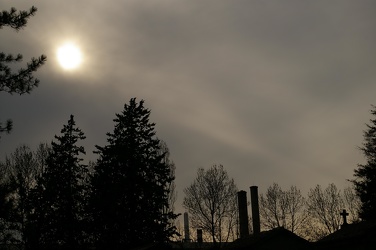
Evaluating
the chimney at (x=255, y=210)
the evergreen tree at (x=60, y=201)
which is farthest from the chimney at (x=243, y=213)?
the evergreen tree at (x=60, y=201)

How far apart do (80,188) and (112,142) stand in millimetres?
4893

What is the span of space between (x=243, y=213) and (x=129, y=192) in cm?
1418

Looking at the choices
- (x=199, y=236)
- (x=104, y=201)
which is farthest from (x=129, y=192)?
(x=199, y=236)

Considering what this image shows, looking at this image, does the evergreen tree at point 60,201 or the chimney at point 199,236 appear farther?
the chimney at point 199,236

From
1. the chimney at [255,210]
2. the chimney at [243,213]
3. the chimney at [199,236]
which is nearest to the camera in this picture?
the chimney at [243,213]

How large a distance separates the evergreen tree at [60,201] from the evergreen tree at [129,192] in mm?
1720

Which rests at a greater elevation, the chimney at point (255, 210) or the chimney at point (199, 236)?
the chimney at point (255, 210)

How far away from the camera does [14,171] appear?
38969 millimetres

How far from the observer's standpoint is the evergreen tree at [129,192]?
3403 centimetres

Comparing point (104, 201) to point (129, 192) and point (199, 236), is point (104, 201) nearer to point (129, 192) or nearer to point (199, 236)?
point (129, 192)

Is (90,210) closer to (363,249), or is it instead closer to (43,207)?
(43,207)

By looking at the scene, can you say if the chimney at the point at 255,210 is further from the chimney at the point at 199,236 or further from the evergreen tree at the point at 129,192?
the evergreen tree at the point at 129,192

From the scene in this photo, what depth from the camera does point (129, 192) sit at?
35250mm

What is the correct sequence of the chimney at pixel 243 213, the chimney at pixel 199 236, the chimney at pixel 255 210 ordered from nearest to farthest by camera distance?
the chimney at pixel 243 213 → the chimney at pixel 255 210 → the chimney at pixel 199 236
